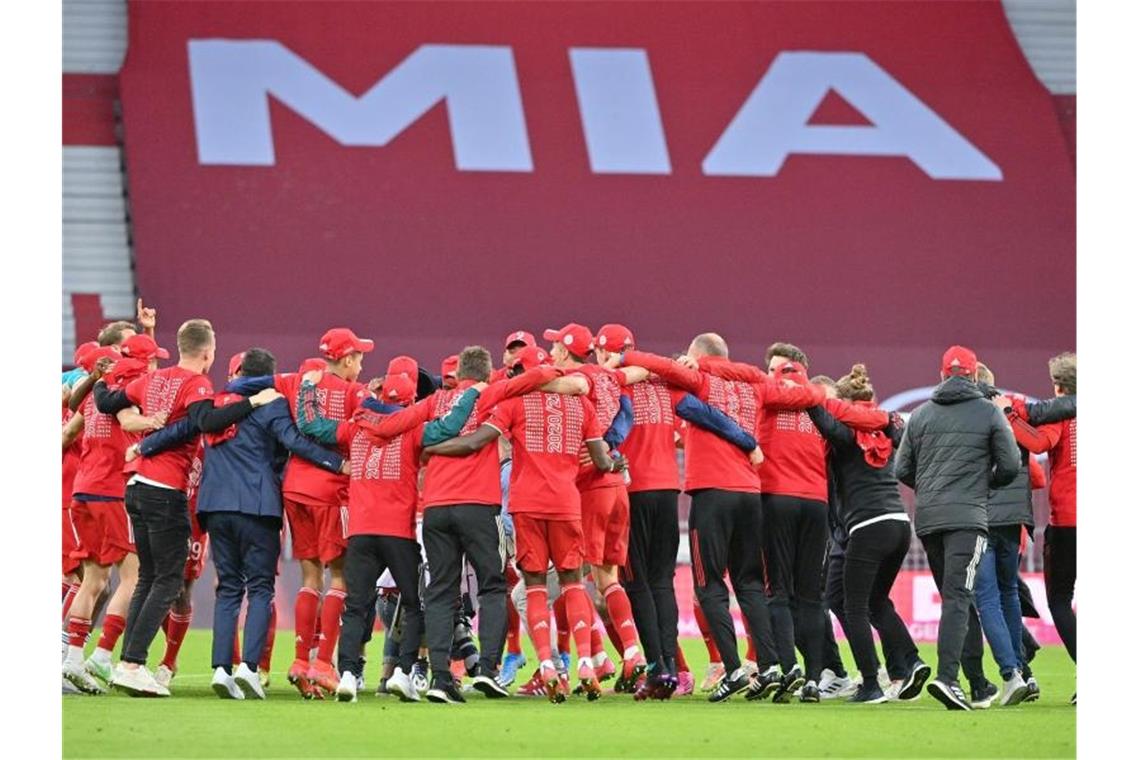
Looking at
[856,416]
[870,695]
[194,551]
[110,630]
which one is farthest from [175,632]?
[856,416]

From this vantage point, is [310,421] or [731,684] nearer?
[310,421]

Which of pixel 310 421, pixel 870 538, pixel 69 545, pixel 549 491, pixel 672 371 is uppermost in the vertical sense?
pixel 672 371

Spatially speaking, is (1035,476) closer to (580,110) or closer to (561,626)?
(561,626)

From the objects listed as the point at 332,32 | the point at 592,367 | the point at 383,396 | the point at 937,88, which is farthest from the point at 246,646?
the point at 937,88

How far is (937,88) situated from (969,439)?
1422 centimetres

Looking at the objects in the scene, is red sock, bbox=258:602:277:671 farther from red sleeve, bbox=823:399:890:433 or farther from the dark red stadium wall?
the dark red stadium wall

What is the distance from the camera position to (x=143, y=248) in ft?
71.9

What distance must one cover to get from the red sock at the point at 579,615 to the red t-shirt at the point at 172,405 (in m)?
2.30

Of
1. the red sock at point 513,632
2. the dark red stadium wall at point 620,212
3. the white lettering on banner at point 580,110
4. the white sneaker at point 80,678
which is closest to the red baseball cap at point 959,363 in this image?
the red sock at point 513,632

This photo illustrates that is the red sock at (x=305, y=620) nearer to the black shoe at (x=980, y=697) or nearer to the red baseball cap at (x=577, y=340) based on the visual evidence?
the red baseball cap at (x=577, y=340)

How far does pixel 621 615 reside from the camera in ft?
34.7

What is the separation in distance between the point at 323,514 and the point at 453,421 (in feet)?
3.47

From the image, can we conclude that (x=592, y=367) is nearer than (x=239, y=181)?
Yes
